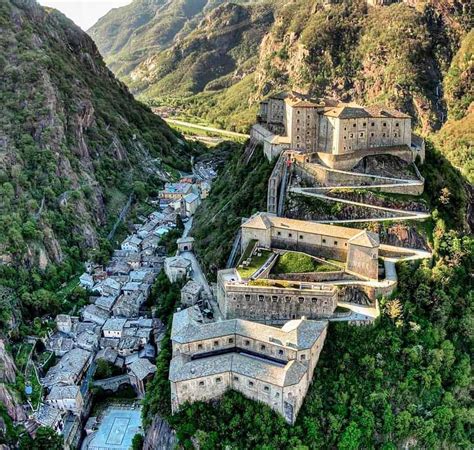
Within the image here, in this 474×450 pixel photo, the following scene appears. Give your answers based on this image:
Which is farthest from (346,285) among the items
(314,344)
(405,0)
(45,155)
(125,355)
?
(405,0)

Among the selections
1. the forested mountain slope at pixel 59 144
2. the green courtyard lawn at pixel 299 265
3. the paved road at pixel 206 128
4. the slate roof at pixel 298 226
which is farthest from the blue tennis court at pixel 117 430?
the paved road at pixel 206 128

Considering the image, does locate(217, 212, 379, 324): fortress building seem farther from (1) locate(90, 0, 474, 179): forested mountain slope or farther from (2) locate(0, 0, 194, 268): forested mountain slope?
(1) locate(90, 0, 474, 179): forested mountain slope

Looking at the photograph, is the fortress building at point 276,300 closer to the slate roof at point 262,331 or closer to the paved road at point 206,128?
the slate roof at point 262,331

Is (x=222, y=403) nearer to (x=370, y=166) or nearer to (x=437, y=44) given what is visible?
(x=370, y=166)

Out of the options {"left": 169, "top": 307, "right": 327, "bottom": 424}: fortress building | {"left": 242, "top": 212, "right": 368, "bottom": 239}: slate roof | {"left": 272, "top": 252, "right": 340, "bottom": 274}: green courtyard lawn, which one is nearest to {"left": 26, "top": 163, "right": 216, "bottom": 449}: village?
{"left": 242, "top": 212, "right": 368, "bottom": 239}: slate roof

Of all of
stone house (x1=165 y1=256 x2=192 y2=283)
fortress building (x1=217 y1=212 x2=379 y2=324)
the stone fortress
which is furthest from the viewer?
stone house (x1=165 y1=256 x2=192 y2=283)

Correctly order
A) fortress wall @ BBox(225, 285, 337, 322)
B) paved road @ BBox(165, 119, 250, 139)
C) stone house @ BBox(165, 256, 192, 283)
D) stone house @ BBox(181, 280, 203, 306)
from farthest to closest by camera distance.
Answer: paved road @ BBox(165, 119, 250, 139)
stone house @ BBox(165, 256, 192, 283)
stone house @ BBox(181, 280, 203, 306)
fortress wall @ BBox(225, 285, 337, 322)
